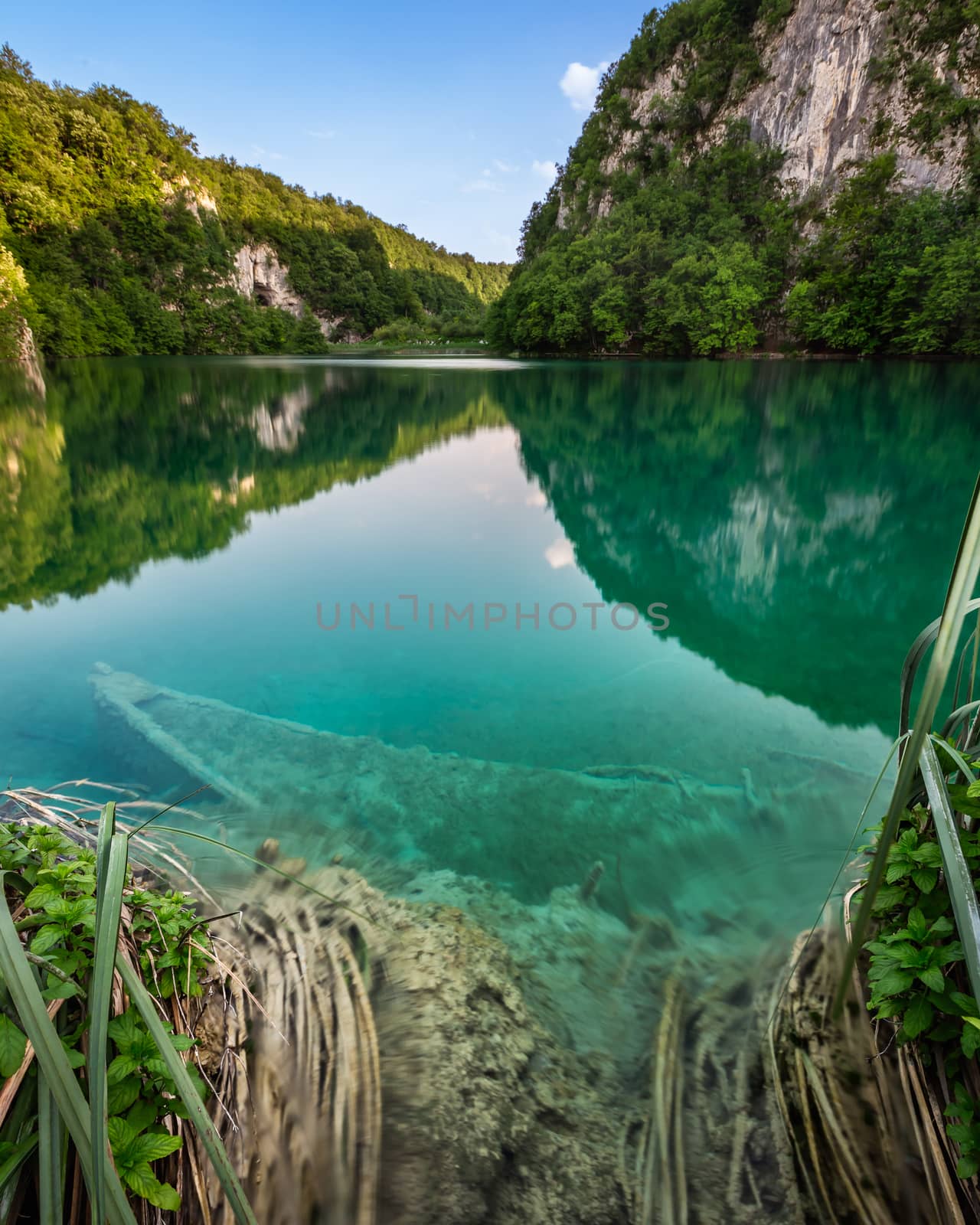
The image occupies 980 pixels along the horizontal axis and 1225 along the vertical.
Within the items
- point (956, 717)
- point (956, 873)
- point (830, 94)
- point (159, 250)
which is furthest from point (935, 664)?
point (159, 250)

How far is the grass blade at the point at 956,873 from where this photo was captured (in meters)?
0.99

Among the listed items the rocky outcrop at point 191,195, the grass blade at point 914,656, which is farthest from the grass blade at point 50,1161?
the rocky outcrop at point 191,195

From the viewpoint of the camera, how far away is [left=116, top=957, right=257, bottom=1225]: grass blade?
2.73 feet

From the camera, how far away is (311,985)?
6.35 feet

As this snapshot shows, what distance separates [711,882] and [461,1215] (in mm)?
1522

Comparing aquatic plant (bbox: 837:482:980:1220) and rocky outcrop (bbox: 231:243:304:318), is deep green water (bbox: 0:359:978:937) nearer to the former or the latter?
aquatic plant (bbox: 837:482:980:1220)

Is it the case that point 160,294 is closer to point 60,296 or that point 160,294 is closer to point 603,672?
point 60,296

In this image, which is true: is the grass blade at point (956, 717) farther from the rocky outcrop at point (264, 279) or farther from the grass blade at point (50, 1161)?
the rocky outcrop at point (264, 279)

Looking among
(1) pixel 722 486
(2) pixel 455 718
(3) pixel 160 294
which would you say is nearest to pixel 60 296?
(3) pixel 160 294

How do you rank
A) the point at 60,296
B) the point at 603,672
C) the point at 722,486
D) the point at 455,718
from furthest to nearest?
the point at 60,296
the point at 722,486
the point at 603,672
the point at 455,718

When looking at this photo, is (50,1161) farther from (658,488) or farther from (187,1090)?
(658,488)

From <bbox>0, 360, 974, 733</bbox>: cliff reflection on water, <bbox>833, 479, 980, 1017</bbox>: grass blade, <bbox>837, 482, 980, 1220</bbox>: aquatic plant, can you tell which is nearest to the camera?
<bbox>833, 479, 980, 1017</bbox>: grass blade

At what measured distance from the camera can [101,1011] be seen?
2.26 feet

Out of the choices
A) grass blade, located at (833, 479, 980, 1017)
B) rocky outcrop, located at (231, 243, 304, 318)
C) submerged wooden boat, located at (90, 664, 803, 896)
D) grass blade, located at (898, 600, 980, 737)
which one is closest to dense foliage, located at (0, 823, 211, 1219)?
grass blade, located at (833, 479, 980, 1017)
